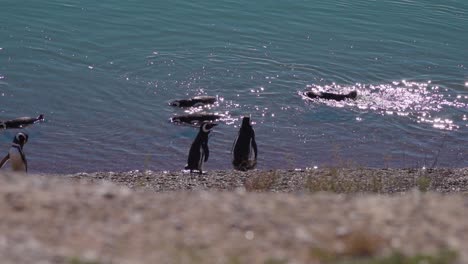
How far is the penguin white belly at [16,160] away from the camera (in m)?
15.9

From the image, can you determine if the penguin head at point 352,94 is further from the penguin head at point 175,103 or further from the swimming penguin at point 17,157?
the swimming penguin at point 17,157

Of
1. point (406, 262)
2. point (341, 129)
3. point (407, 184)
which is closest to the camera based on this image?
point (406, 262)

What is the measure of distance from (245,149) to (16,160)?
388cm

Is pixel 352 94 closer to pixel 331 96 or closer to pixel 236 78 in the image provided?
pixel 331 96

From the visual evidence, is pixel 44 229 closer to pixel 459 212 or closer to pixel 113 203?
pixel 113 203

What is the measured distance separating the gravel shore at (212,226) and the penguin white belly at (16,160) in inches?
323

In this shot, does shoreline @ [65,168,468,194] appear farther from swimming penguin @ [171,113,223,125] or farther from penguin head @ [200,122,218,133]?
swimming penguin @ [171,113,223,125]

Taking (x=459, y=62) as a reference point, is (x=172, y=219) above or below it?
above

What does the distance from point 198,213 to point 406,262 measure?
5.60 feet

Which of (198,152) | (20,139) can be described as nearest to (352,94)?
(198,152)

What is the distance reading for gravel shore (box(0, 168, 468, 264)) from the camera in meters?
6.03

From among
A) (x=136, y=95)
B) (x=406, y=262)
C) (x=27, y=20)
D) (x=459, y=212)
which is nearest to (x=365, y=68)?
(x=136, y=95)

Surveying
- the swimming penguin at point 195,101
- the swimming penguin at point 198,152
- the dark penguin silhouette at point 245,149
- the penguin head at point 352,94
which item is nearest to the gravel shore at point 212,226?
the swimming penguin at point 198,152

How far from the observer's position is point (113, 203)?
277 inches
